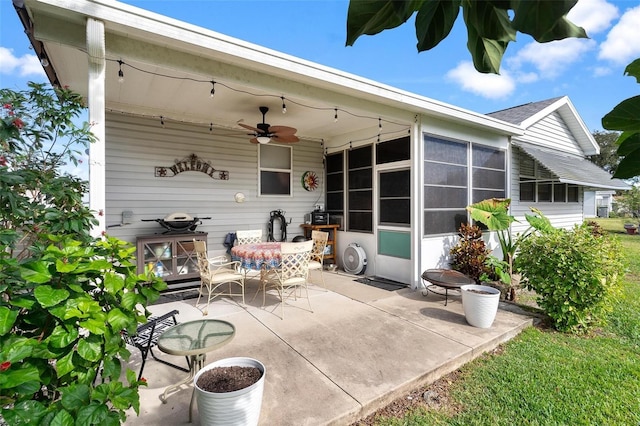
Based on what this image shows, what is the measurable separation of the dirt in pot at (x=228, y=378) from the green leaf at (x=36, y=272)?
1184 millimetres

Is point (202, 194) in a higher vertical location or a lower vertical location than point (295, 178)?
lower

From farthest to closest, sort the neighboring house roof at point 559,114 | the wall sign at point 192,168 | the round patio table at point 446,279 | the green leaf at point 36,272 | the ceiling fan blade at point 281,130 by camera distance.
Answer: the neighboring house roof at point 559,114
the wall sign at point 192,168
the ceiling fan blade at point 281,130
the round patio table at point 446,279
the green leaf at point 36,272

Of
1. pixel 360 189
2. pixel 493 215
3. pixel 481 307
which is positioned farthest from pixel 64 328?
pixel 493 215

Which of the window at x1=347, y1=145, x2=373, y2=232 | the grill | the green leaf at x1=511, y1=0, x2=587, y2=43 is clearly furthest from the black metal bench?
the window at x1=347, y1=145, x2=373, y2=232

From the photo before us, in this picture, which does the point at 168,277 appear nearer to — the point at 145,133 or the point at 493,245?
the point at 145,133

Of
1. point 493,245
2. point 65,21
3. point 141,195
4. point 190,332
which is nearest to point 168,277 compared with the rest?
point 141,195

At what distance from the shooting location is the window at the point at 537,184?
757cm

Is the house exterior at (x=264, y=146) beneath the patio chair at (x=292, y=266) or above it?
above

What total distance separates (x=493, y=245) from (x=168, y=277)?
21.8ft

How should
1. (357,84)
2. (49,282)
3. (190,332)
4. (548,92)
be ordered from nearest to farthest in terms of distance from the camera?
(49,282), (190,332), (357,84), (548,92)

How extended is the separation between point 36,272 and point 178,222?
4.13m

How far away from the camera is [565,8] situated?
0.44m

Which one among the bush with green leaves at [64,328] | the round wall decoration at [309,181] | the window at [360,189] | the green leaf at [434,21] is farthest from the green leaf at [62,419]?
the round wall decoration at [309,181]

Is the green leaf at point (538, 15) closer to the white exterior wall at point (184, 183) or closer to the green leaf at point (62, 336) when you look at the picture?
the green leaf at point (62, 336)
